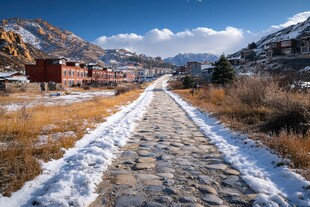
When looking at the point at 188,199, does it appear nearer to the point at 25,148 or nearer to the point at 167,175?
the point at 167,175

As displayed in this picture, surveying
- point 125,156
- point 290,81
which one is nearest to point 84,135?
point 125,156

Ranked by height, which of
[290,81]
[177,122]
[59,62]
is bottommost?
[177,122]

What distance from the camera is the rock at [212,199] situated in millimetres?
3672

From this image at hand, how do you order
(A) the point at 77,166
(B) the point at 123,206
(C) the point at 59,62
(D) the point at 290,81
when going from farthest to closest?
(C) the point at 59,62 → (D) the point at 290,81 → (A) the point at 77,166 → (B) the point at 123,206

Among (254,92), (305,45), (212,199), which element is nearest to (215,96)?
(254,92)

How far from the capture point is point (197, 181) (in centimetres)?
445

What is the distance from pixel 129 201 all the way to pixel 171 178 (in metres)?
1.15

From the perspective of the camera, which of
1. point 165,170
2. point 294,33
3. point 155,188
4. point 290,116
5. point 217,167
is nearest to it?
point 155,188

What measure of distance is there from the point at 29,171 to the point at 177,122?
7620 mm

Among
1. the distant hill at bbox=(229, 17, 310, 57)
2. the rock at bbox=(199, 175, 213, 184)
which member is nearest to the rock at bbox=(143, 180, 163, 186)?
the rock at bbox=(199, 175, 213, 184)

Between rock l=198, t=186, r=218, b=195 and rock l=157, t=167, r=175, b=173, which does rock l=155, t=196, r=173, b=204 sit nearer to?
rock l=198, t=186, r=218, b=195

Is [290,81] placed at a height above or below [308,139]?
above

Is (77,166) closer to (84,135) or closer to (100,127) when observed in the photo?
(84,135)

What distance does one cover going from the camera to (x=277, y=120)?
25.7 ft
